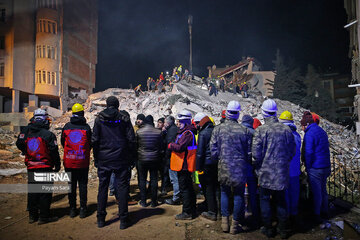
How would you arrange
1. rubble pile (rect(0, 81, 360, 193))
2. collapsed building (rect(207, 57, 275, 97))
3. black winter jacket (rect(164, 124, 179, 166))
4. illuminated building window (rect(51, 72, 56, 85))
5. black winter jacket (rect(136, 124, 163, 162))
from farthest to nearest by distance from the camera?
collapsed building (rect(207, 57, 275, 97)) < illuminated building window (rect(51, 72, 56, 85)) < rubble pile (rect(0, 81, 360, 193)) < black winter jacket (rect(164, 124, 179, 166)) < black winter jacket (rect(136, 124, 163, 162))

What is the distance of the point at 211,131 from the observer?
3.71 meters

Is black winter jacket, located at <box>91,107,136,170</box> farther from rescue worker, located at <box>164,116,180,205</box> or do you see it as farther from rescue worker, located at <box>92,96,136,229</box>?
rescue worker, located at <box>164,116,180,205</box>

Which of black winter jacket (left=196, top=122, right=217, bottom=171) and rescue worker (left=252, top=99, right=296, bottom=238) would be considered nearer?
rescue worker (left=252, top=99, right=296, bottom=238)

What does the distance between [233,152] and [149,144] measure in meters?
1.89

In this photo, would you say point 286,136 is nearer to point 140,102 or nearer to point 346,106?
point 140,102

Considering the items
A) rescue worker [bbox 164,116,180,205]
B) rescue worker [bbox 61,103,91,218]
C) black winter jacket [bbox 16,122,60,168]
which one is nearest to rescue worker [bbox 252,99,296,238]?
rescue worker [bbox 164,116,180,205]

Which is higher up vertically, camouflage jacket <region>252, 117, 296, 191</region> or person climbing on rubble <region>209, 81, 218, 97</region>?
person climbing on rubble <region>209, 81, 218, 97</region>

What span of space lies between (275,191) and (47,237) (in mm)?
3532

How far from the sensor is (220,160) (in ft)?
10.9

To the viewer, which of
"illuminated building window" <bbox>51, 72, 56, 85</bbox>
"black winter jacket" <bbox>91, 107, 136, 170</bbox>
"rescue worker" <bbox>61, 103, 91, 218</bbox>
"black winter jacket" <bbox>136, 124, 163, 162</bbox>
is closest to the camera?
"black winter jacket" <bbox>91, 107, 136, 170</bbox>

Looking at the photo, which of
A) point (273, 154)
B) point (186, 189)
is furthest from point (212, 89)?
point (273, 154)

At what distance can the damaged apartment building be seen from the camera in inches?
793

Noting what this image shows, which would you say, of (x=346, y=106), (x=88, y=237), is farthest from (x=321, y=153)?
(x=346, y=106)

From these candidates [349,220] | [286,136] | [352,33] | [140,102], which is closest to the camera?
[286,136]
